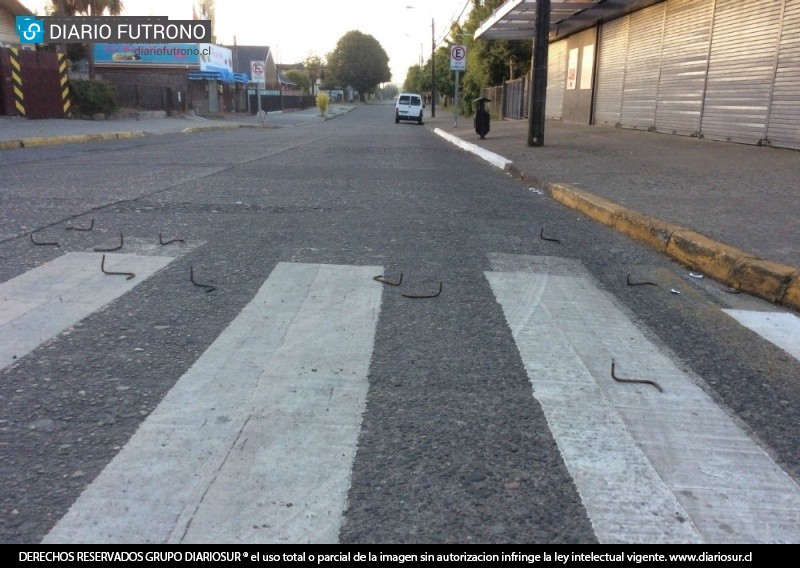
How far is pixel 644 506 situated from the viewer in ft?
7.41

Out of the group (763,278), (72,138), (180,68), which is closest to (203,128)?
(72,138)

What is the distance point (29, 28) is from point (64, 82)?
942 cm

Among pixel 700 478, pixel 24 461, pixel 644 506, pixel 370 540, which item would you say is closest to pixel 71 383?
pixel 24 461

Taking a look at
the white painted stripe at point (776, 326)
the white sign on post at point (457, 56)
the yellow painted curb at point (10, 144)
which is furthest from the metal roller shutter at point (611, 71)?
the white painted stripe at point (776, 326)

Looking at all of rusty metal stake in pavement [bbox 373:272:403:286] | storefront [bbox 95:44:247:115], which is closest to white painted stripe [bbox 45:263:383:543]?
rusty metal stake in pavement [bbox 373:272:403:286]

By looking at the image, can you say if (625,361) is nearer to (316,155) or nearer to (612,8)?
(316,155)

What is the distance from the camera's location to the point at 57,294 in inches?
169

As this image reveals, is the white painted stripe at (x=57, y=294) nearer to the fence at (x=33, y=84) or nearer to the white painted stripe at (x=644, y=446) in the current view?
the white painted stripe at (x=644, y=446)

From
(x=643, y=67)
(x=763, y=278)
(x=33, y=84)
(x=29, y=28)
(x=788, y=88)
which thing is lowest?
(x=763, y=278)

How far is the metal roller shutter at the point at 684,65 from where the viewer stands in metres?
17.6

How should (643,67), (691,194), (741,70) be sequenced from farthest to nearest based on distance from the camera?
(643,67), (741,70), (691,194)

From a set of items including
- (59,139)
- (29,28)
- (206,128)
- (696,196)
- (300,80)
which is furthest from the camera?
(300,80)

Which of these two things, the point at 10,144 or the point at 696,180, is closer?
the point at 696,180

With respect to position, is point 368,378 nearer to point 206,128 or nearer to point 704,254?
point 704,254
